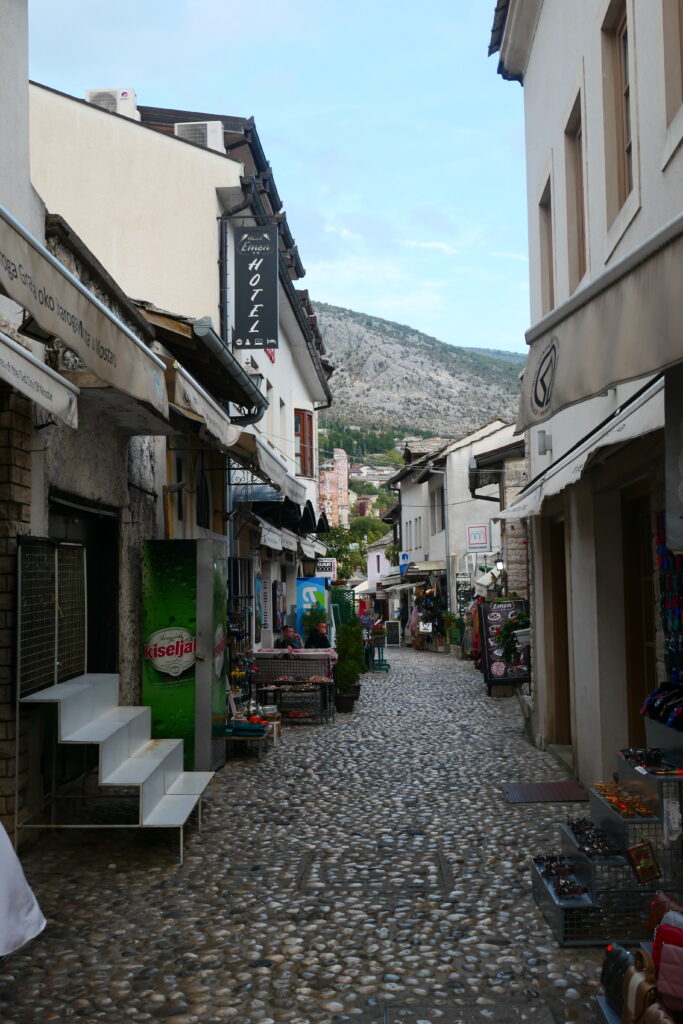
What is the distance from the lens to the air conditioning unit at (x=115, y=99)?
55.7 ft

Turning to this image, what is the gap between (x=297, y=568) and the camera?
26219mm

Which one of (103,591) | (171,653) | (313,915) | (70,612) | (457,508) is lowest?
(313,915)

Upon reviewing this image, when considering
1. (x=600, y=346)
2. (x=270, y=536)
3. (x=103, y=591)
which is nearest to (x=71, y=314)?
(x=600, y=346)

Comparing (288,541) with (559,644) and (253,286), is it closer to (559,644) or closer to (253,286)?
(253,286)

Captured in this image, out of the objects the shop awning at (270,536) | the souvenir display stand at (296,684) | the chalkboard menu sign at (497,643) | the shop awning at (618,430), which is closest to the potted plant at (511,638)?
the chalkboard menu sign at (497,643)

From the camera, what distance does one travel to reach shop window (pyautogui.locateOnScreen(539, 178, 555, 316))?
10.8 metres

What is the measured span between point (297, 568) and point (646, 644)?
18991 millimetres

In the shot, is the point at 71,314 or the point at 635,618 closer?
the point at 71,314

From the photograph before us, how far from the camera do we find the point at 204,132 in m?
16.6

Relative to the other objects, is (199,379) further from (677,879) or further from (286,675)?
(677,879)

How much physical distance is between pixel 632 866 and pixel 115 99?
16547mm

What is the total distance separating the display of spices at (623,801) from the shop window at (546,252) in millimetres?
6792

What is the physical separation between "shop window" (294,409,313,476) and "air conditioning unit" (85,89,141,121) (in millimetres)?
9043

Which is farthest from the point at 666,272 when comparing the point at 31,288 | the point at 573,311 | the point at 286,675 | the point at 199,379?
the point at 286,675
